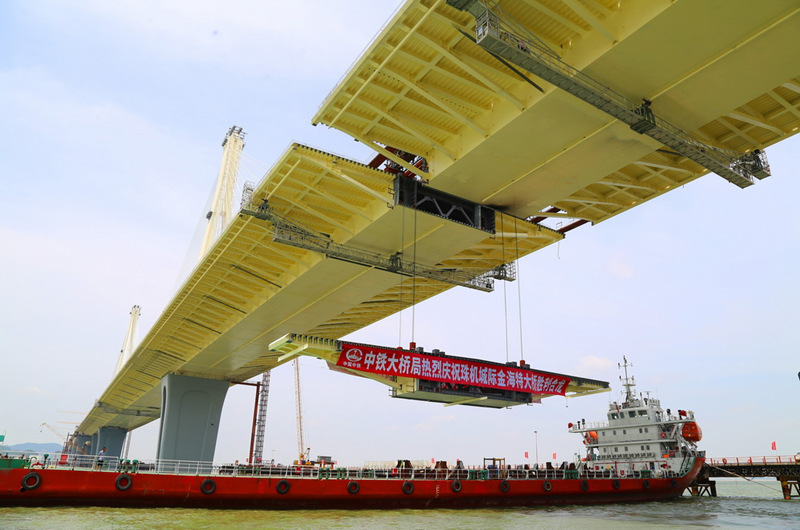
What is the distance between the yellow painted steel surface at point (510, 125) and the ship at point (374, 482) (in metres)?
10.3

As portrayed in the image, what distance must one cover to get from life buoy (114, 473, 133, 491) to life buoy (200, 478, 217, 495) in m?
2.92

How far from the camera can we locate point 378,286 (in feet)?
96.0

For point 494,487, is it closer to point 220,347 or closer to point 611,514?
point 611,514

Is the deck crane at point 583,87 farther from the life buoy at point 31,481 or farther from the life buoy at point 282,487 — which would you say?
the life buoy at point 31,481

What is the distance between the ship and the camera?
2148cm

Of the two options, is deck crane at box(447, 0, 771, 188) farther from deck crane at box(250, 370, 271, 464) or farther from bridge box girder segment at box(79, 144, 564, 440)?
deck crane at box(250, 370, 271, 464)

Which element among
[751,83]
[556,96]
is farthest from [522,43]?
[751,83]

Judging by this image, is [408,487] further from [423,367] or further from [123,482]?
[123,482]

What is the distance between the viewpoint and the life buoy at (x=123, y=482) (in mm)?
21922

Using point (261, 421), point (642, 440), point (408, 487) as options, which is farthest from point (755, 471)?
point (261, 421)

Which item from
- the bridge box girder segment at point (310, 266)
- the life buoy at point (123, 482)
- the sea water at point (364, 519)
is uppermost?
the bridge box girder segment at point (310, 266)

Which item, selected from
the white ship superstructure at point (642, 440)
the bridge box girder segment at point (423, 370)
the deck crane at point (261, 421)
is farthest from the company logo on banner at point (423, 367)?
the deck crane at point (261, 421)

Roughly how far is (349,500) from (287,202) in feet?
47.2

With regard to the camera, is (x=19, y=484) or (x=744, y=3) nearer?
(x=744, y=3)
